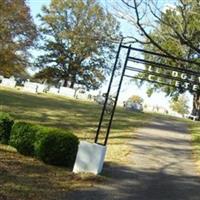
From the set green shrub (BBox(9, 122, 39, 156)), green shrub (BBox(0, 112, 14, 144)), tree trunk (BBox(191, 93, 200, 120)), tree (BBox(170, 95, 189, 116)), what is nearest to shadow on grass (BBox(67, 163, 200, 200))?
green shrub (BBox(9, 122, 39, 156))

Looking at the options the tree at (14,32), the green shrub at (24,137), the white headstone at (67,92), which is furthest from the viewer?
the white headstone at (67,92)

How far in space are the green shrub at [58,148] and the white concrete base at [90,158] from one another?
1.72ft

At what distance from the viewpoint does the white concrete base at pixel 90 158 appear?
43.1 ft

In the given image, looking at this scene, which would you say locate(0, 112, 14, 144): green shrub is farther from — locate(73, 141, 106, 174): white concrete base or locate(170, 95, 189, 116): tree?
locate(170, 95, 189, 116): tree

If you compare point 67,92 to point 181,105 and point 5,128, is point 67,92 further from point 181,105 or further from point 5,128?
point 181,105

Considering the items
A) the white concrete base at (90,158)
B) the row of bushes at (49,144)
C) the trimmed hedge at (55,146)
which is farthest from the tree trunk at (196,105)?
the white concrete base at (90,158)

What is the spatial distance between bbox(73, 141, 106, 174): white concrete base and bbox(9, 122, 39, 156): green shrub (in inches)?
67.7

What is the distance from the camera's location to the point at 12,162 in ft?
44.2

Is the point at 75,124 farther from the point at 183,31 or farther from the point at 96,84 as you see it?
the point at 96,84

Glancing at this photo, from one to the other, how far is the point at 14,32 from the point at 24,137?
36.6 meters

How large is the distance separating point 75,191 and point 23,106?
19388 mm

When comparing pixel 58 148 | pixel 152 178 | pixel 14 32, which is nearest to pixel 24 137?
pixel 58 148

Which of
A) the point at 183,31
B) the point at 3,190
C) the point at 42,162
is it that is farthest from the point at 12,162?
the point at 183,31

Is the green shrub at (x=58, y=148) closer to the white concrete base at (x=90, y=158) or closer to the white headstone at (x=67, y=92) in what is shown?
the white concrete base at (x=90, y=158)
